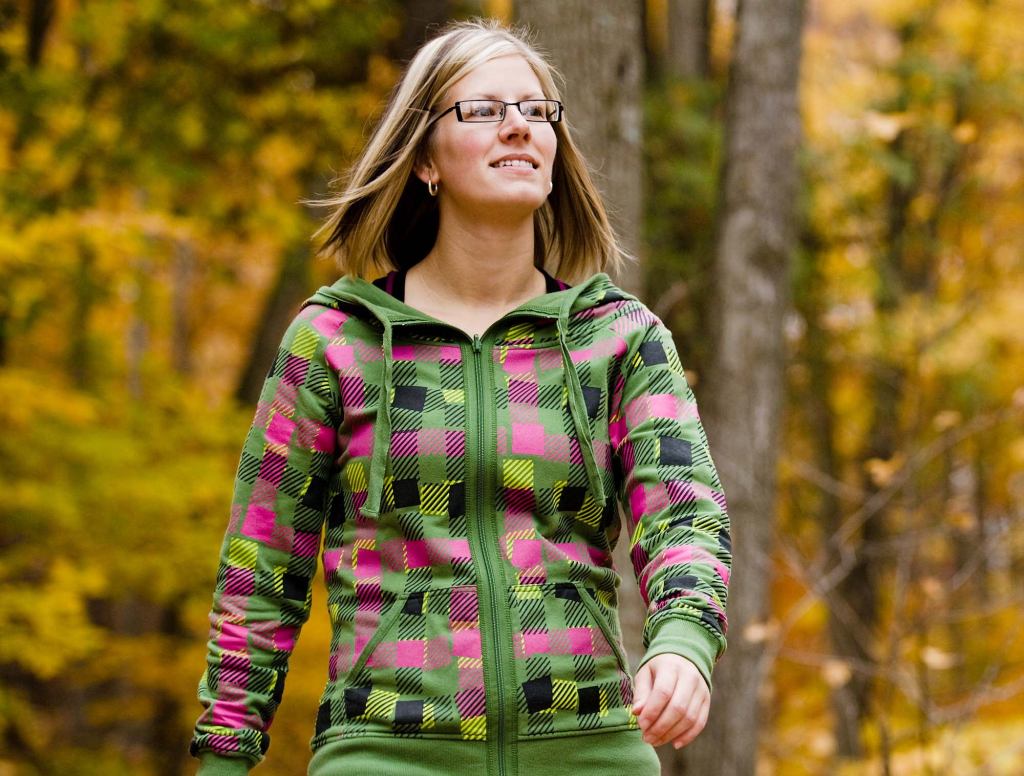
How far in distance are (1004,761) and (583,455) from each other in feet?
24.2

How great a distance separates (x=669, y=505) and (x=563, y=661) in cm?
30

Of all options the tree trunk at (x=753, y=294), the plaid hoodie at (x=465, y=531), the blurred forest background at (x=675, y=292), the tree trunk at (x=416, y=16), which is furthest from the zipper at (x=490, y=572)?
the tree trunk at (x=416, y=16)

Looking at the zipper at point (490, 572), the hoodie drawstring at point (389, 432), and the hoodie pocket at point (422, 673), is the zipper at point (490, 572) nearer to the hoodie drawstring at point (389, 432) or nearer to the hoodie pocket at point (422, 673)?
the hoodie pocket at point (422, 673)

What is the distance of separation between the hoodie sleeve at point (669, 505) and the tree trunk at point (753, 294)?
4.92m

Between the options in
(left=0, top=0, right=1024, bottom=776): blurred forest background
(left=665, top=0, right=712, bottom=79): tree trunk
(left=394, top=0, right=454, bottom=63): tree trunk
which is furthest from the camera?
(left=665, top=0, right=712, bottom=79): tree trunk

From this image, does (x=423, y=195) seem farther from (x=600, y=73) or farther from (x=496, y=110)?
(x=600, y=73)

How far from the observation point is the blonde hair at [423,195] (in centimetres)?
249

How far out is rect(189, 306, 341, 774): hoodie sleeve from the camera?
7.31 ft

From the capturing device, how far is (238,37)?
9047 millimetres

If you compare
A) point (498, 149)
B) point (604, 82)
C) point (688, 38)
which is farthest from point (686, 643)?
point (688, 38)

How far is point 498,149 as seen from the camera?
2.39 meters

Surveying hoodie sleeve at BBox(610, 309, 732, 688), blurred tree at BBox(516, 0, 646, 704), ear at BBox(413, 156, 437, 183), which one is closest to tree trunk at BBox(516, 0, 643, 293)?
blurred tree at BBox(516, 0, 646, 704)

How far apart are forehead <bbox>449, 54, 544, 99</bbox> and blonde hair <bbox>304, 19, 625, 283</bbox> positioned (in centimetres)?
1

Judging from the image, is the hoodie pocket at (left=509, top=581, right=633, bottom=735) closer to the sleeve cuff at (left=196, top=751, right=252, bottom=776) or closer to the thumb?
the thumb
